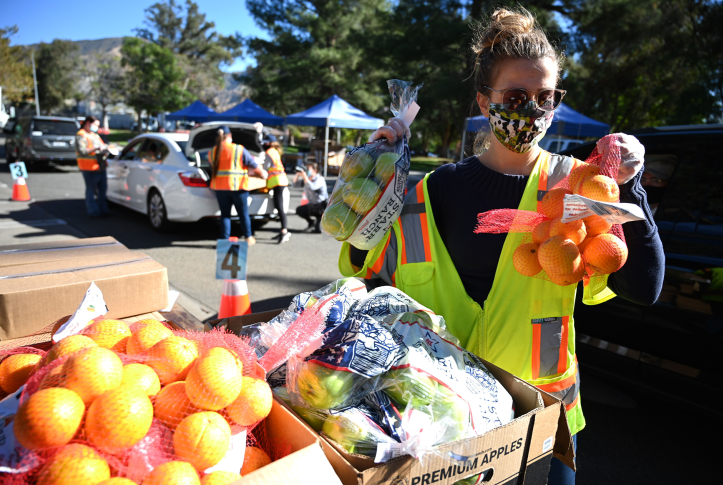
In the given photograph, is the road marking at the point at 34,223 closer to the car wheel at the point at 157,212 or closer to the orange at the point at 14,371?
A: the car wheel at the point at 157,212

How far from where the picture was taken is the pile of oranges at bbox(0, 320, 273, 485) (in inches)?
37.3

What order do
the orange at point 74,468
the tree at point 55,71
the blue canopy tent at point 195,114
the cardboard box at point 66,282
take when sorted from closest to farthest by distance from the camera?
1. the orange at point 74,468
2. the cardboard box at point 66,282
3. the blue canopy tent at point 195,114
4. the tree at point 55,71

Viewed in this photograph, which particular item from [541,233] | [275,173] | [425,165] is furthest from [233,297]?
[425,165]

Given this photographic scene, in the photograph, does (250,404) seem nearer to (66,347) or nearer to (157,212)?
(66,347)

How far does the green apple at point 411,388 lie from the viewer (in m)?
1.13

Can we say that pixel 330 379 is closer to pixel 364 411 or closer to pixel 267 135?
pixel 364 411

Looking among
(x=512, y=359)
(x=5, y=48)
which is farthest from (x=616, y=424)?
(x=5, y=48)

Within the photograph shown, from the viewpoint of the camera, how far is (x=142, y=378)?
44.1 inches

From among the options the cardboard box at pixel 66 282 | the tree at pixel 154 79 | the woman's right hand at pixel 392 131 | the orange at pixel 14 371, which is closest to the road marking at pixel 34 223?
the cardboard box at pixel 66 282

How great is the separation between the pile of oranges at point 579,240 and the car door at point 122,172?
8793 mm

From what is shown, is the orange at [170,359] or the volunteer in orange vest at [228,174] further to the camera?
the volunteer in orange vest at [228,174]

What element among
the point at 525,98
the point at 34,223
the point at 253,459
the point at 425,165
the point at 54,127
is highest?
the point at 54,127

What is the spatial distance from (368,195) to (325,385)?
673mm

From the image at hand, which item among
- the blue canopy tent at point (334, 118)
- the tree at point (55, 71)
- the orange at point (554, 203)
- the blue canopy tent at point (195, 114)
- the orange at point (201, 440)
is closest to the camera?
the orange at point (201, 440)
